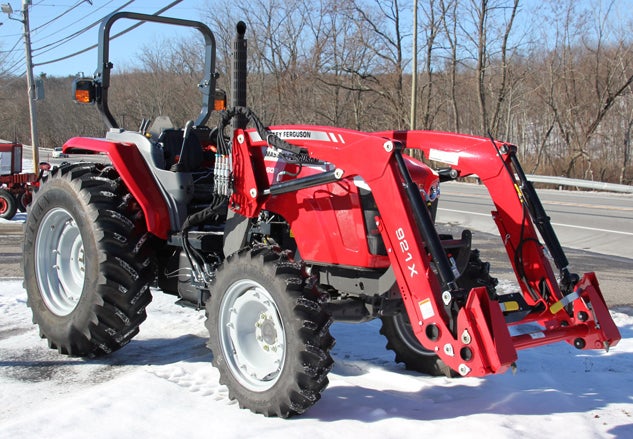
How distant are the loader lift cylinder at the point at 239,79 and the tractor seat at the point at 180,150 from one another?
0.75 meters

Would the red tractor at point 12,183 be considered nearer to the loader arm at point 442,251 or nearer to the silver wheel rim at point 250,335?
the silver wheel rim at point 250,335

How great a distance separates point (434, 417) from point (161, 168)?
8.62 feet

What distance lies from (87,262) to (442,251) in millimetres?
2556

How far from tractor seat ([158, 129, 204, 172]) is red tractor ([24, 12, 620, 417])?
1 cm

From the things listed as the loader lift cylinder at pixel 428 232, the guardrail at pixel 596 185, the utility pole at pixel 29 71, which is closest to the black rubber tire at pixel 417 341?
the loader lift cylinder at pixel 428 232

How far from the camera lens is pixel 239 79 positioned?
14.4 ft

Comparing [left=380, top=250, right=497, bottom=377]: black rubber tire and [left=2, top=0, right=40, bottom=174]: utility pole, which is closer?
[left=380, top=250, right=497, bottom=377]: black rubber tire

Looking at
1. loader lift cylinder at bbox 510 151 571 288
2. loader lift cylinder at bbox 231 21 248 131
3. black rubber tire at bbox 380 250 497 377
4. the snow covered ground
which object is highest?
loader lift cylinder at bbox 231 21 248 131

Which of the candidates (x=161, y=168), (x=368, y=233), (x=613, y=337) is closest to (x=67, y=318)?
(x=161, y=168)

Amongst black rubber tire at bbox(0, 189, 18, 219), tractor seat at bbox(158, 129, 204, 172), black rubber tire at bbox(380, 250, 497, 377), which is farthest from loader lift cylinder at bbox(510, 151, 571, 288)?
black rubber tire at bbox(0, 189, 18, 219)

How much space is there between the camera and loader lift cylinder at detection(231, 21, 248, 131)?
4.37 m

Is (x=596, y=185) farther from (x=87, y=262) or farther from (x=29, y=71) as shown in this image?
(x=29, y=71)

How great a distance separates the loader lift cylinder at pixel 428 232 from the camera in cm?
341

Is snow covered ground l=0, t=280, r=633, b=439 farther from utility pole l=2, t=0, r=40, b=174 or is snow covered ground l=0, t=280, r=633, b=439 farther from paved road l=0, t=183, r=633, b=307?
utility pole l=2, t=0, r=40, b=174
